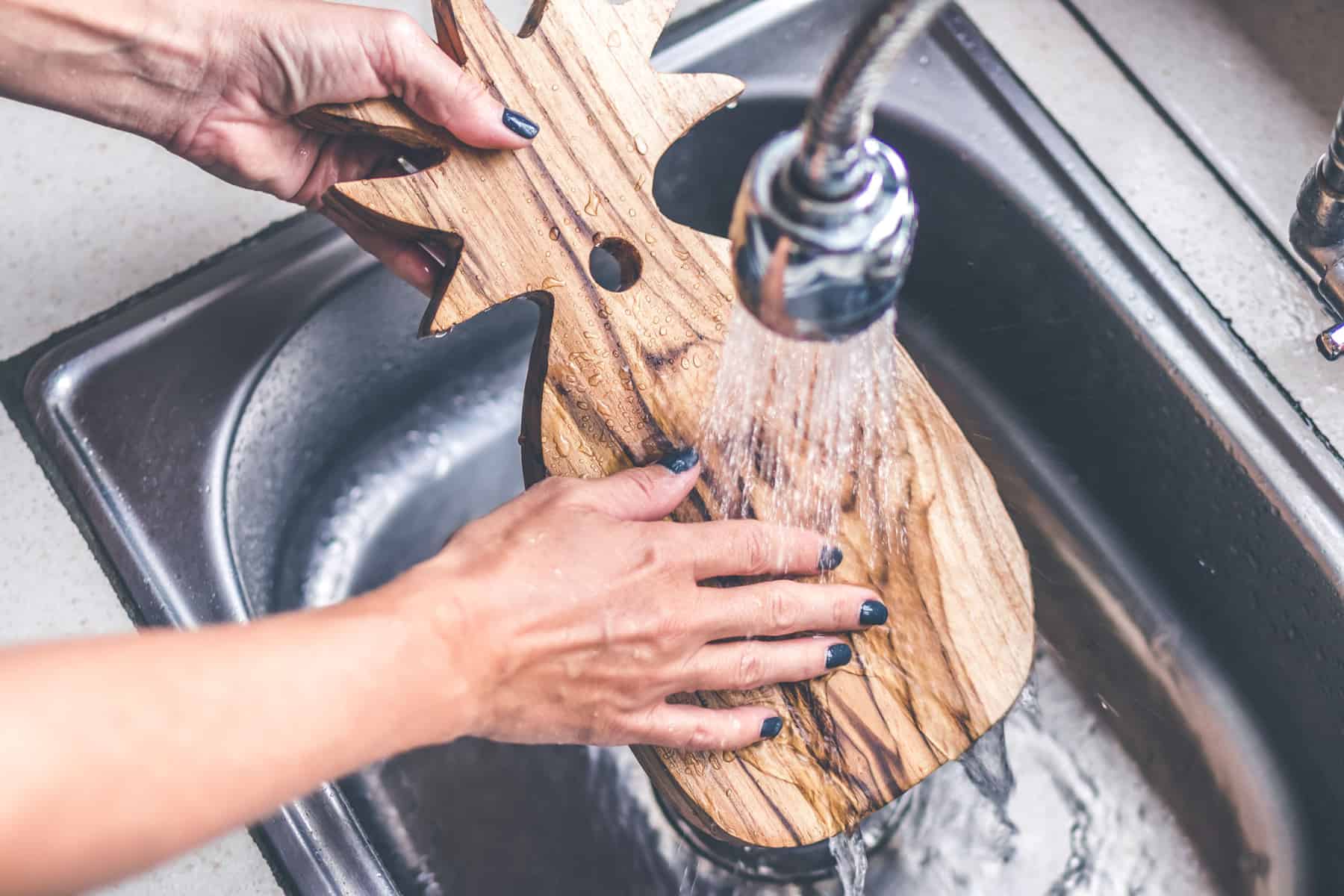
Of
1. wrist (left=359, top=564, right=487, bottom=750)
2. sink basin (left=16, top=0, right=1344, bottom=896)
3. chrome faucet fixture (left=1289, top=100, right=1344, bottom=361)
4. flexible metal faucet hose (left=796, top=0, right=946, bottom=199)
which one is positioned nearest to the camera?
flexible metal faucet hose (left=796, top=0, right=946, bottom=199)

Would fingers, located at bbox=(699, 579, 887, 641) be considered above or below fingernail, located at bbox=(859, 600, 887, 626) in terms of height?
above

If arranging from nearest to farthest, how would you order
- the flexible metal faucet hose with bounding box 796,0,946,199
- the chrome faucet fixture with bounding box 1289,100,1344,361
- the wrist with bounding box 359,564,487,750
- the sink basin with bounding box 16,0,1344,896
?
the flexible metal faucet hose with bounding box 796,0,946,199 < the wrist with bounding box 359,564,487,750 < the chrome faucet fixture with bounding box 1289,100,1344,361 < the sink basin with bounding box 16,0,1344,896

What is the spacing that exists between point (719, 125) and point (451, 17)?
259 millimetres

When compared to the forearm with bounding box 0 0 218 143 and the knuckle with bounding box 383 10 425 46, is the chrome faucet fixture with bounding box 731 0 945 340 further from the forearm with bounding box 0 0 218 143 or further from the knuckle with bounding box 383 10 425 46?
the forearm with bounding box 0 0 218 143

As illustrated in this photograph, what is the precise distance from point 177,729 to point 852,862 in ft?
1.65

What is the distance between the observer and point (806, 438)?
2.11ft

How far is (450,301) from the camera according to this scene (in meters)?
0.60

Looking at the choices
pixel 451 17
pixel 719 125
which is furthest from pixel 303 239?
pixel 719 125

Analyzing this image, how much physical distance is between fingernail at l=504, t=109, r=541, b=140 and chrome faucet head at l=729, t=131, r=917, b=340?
0.28 metres

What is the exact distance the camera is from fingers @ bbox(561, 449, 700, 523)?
576 millimetres

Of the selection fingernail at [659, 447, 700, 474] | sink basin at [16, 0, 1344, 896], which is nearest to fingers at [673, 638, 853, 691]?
fingernail at [659, 447, 700, 474]

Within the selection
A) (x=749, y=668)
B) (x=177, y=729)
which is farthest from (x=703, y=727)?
(x=177, y=729)

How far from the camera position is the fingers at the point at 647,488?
0.58 metres

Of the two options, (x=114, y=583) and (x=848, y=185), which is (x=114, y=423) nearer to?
(x=114, y=583)
